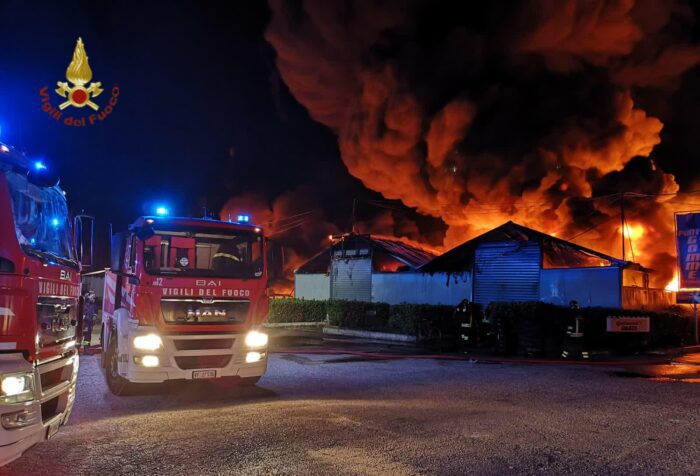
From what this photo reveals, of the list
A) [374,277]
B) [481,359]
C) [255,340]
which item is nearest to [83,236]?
[255,340]

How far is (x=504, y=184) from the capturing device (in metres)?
30.2

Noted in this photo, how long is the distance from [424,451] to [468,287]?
52.3ft

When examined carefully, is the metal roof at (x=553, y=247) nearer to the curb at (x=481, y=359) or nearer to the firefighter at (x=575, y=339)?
the firefighter at (x=575, y=339)

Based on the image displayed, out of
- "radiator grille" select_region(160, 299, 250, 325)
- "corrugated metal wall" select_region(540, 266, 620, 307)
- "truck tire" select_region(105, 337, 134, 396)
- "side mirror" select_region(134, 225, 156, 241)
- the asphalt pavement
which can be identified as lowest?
the asphalt pavement

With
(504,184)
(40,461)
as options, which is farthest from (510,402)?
(504,184)

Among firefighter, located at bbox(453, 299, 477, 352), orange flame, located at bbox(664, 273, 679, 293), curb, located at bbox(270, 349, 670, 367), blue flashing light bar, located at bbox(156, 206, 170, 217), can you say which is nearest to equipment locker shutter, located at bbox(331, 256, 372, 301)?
firefighter, located at bbox(453, 299, 477, 352)

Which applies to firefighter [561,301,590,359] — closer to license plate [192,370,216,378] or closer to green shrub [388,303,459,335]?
green shrub [388,303,459,335]

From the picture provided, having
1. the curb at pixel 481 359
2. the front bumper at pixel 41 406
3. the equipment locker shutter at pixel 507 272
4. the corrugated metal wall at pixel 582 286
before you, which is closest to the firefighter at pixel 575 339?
the curb at pixel 481 359

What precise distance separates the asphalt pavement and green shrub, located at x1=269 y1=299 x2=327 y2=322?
13671 mm

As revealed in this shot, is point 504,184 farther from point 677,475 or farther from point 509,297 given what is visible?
point 677,475

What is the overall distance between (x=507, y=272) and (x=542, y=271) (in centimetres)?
130

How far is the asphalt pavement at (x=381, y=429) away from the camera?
475 cm

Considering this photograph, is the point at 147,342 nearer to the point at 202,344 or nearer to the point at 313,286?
the point at 202,344

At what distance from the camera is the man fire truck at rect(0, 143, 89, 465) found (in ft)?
12.5
